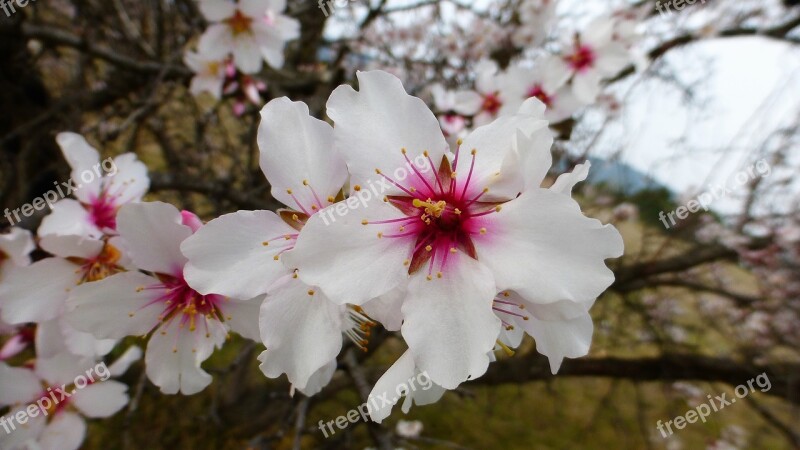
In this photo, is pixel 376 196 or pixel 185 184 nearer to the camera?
pixel 376 196

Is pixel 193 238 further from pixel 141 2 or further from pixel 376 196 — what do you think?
pixel 141 2

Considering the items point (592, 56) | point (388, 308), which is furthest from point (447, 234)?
point (592, 56)

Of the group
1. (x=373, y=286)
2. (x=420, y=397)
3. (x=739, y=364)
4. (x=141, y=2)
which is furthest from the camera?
(x=141, y=2)

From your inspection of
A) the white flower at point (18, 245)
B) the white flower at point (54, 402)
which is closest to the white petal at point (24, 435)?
the white flower at point (54, 402)

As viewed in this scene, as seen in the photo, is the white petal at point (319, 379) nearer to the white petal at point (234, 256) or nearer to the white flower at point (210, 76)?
the white petal at point (234, 256)

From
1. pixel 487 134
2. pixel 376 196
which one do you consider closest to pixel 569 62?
pixel 487 134

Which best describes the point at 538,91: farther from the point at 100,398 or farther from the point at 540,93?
the point at 100,398
